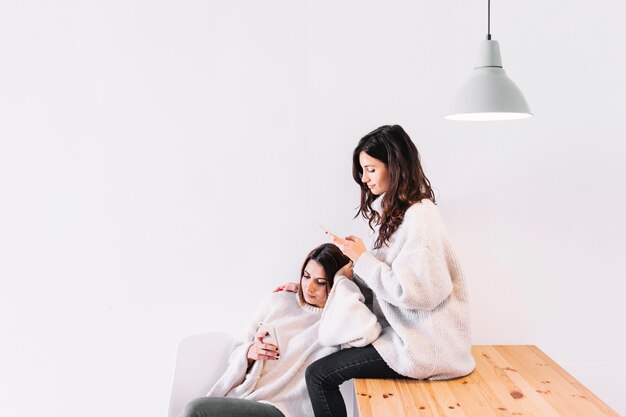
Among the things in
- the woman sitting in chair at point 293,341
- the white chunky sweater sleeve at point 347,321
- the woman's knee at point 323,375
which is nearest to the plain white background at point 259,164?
the woman sitting in chair at point 293,341

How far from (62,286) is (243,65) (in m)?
1.13

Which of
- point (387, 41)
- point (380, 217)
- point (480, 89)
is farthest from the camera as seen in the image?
point (387, 41)

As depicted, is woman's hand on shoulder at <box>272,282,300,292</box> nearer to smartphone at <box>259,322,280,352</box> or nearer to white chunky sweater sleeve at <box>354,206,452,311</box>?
smartphone at <box>259,322,280,352</box>

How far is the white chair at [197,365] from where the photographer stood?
233 centimetres

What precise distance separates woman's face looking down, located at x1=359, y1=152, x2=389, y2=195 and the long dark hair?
320mm

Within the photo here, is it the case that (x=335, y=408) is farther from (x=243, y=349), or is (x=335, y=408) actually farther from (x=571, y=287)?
(x=571, y=287)

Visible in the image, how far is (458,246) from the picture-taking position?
101 inches

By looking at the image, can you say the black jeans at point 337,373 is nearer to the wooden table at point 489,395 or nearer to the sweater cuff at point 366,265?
the wooden table at point 489,395

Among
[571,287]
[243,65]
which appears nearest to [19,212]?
[243,65]

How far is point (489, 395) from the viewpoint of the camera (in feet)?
6.43

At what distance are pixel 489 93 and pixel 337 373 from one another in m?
0.98

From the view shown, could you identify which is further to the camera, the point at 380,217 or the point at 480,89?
the point at 380,217

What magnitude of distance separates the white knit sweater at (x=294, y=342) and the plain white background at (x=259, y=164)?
21cm

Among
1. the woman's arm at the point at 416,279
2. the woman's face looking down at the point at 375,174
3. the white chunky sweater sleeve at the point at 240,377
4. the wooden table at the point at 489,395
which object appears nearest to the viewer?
the wooden table at the point at 489,395
